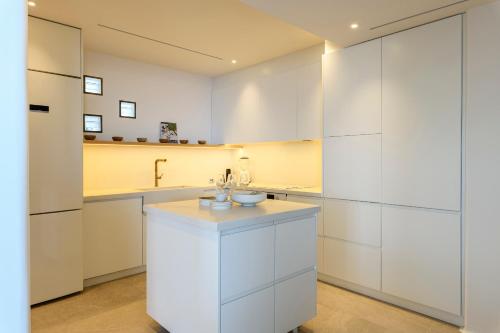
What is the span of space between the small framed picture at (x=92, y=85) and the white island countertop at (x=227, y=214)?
87.3 inches

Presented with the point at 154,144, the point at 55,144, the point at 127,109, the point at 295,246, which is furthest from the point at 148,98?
the point at 295,246

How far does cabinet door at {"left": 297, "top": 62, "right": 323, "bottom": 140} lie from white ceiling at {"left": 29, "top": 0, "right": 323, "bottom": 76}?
1.03 feet

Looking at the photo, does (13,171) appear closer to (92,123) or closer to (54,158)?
(54,158)

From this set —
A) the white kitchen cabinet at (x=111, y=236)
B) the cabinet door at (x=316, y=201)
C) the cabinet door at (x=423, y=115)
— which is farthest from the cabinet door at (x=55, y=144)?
the cabinet door at (x=423, y=115)

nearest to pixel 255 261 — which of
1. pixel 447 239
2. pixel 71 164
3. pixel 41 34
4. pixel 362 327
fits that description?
pixel 362 327

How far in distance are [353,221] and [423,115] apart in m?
1.17

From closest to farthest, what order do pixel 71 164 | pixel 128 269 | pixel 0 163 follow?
pixel 0 163 < pixel 71 164 < pixel 128 269

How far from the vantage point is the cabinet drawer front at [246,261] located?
171 centimetres

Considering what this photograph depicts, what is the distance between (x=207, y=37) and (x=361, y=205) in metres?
2.36

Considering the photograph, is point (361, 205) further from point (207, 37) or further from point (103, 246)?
point (103, 246)

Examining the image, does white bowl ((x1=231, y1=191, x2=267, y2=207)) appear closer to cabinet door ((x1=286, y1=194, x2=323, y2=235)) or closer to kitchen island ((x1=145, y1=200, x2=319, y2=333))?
kitchen island ((x1=145, y1=200, x2=319, y2=333))

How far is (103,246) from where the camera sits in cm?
320

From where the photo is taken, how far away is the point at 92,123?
369 centimetres

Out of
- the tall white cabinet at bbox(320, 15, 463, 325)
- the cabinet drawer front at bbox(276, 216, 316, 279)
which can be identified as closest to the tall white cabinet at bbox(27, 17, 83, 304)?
the cabinet drawer front at bbox(276, 216, 316, 279)
